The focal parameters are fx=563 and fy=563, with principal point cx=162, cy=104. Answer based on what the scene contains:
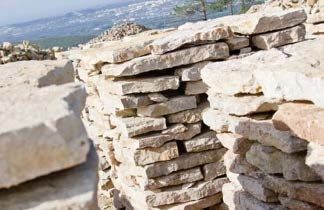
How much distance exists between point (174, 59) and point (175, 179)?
1245 mm

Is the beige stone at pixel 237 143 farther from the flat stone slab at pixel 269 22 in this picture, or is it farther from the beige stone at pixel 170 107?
the flat stone slab at pixel 269 22

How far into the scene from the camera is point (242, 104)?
434 centimetres

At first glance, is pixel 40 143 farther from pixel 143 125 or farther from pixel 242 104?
pixel 143 125

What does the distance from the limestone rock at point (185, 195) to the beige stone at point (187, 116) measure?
2.25 ft

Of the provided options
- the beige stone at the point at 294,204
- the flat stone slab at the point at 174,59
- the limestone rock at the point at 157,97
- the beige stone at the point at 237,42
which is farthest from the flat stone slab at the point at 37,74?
the beige stone at the point at 237,42

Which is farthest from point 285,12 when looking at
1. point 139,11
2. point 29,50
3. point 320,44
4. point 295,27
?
point 139,11

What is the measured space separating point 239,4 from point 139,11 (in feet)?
54.9

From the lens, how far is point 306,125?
3.61 m

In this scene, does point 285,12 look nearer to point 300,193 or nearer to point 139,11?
point 300,193

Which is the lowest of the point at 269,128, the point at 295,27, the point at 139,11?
the point at 139,11

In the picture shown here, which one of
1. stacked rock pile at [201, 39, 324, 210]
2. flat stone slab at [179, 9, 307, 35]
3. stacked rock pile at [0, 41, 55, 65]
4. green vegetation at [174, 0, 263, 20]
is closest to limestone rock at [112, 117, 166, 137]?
stacked rock pile at [201, 39, 324, 210]

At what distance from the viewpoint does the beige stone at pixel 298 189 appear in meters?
3.77

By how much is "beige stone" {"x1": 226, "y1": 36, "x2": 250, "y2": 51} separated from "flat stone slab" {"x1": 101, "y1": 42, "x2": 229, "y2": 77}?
10cm

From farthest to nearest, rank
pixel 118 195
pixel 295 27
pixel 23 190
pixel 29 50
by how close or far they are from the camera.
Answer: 1. pixel 29 50
2. pixel 118 195
3. pixel 295 27
4. pixel 23 190
